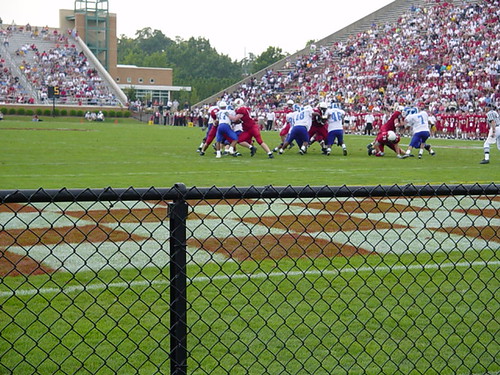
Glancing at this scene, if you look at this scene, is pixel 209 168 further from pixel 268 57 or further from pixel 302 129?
pixel 268 57

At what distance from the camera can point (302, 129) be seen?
2212 centimetres

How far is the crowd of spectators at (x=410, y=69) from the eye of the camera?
39375mm

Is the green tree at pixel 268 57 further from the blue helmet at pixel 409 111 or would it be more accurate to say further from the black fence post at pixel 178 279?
the black fence post at pixel 178 279

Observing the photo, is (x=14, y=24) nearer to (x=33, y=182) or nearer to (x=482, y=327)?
(x=33, y=182)

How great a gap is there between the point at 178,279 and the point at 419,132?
1883 centimetres

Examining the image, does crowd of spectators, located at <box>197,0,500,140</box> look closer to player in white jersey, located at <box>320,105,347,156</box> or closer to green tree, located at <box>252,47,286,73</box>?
player in white jersey, located at <box>320,105,347,156</box>

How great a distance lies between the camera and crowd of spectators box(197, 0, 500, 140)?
39375mm

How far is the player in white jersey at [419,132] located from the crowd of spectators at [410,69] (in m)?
14.8

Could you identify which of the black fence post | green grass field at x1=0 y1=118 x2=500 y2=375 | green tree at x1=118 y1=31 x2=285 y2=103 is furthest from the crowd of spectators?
green tree at x1=118 y1=31 x2=285 y2=103

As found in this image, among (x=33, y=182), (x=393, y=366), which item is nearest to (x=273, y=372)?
(x=393, y=366)

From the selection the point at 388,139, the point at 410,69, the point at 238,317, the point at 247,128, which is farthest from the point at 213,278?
the point at 410,69

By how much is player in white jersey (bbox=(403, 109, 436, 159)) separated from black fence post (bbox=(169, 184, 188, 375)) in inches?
718

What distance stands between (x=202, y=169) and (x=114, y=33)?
7111cm

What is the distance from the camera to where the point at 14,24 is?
239 feet
